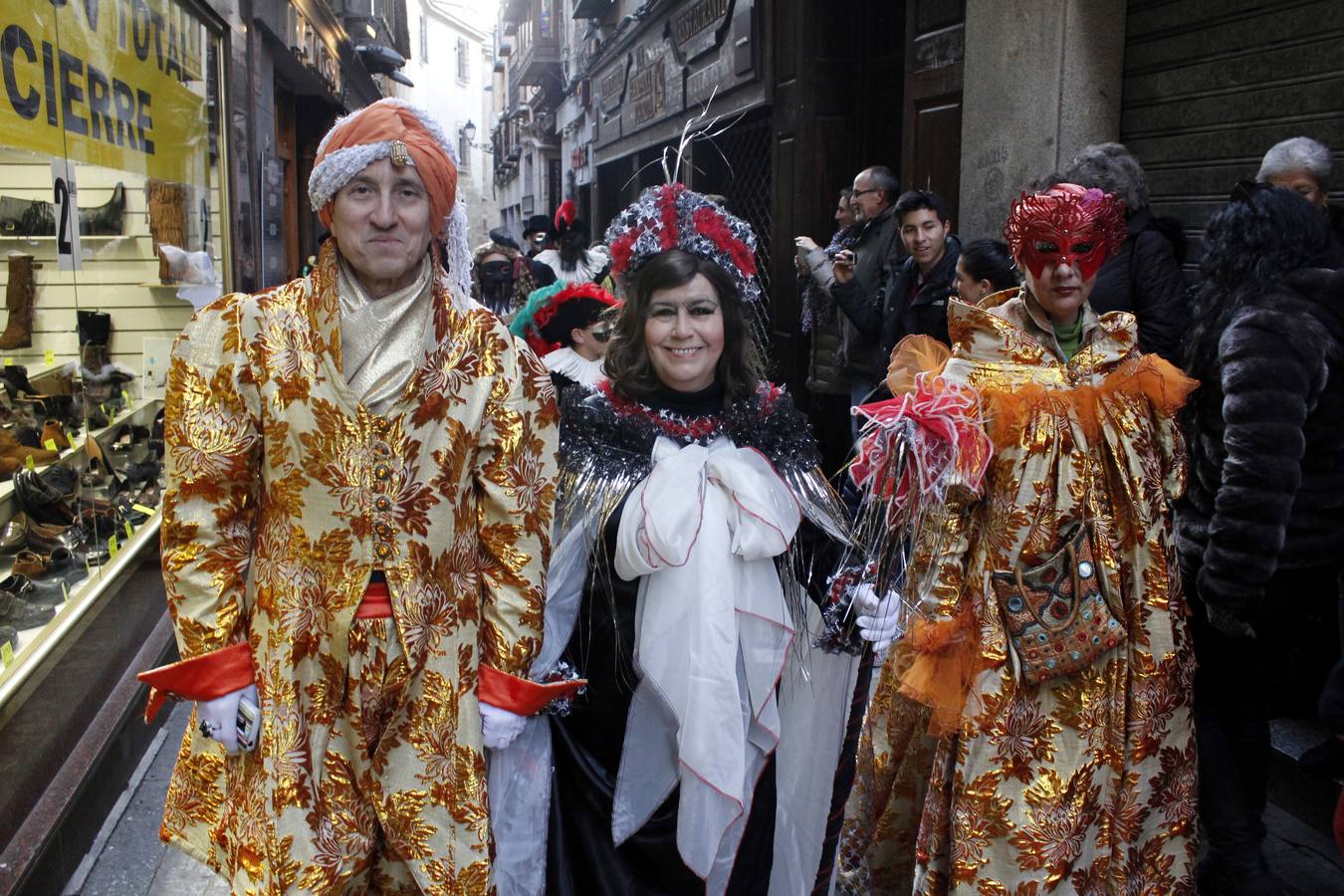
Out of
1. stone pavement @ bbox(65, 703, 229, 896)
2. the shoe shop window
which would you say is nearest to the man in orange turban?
stone pavement @ bbox(65, 703, 229, 896)

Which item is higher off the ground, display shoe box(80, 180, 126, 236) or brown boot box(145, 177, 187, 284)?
brown boot box(145, 177, 187, 284)

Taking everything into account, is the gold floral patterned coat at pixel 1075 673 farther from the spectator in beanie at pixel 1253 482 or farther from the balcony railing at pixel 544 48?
the balcony railing at pixel 544 48

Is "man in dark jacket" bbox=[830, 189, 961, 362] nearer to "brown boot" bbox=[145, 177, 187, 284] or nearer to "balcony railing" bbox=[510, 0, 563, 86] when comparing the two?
"brown boot" bbox=[145, 177, 187, 284]

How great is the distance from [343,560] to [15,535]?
2.54 meters

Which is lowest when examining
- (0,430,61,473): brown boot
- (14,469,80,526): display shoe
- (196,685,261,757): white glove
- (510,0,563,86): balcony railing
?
(196,685,261,757): white glove

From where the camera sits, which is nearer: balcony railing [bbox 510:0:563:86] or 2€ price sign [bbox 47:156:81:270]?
2€ price sign [bbox 47:156:81:270]

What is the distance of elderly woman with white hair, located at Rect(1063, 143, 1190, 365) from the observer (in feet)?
13.6

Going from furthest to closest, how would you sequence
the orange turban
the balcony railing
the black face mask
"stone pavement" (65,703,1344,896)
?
the balcony railing, the black face mask, "stone pavement" (65,703,1344,896), the orange turban

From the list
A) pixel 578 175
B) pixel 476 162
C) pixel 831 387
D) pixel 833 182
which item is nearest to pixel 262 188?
pixel 833 182

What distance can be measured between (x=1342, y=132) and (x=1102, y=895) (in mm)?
3009

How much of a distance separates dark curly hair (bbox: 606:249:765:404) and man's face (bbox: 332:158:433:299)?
2.23 ft

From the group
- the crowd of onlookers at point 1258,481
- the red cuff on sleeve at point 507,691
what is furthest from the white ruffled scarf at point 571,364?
the red cuff on sleeve at point 507,691

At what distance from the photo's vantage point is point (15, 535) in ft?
13.4

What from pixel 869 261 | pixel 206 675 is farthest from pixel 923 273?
pixel 206 675
